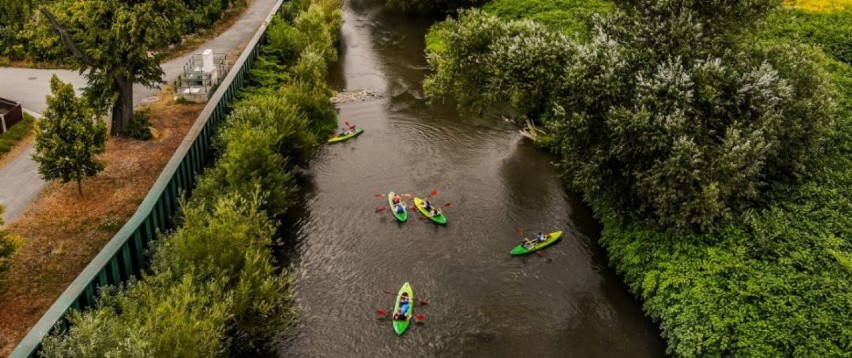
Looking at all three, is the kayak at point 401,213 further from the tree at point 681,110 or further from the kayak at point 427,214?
the tree at point 681,110

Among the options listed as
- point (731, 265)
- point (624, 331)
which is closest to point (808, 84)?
point (731, 265)

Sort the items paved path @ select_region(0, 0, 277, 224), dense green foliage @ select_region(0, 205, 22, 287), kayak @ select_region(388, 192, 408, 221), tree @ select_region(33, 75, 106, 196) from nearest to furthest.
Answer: dense green foliage @ select_region(0, 205, 22, 287)
tree @ select_region(33, 75, 106, 196)
paved path @ select_region(0, 0, 277, 224)
kayak @ select_region(388, 192, 408, 221)

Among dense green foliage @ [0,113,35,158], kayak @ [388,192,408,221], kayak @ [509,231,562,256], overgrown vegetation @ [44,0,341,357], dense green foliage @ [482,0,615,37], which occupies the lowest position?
kayak @ [509,231,562,256]

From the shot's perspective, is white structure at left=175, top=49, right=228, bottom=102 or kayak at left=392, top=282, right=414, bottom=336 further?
white structure at left=175, top=49, right=228, bottom=102

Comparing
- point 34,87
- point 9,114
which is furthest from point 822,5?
point 34,87

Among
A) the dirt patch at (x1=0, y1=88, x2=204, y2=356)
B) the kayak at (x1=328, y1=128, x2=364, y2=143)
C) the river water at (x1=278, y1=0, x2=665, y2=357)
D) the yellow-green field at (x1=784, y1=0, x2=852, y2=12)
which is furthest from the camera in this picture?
the yellow-green field at (x1=784, y1=0, x2=852, y2=12)

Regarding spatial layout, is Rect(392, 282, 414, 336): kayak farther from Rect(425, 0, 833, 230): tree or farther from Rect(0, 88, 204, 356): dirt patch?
Rect(0, 88, 204, 356): dirt patch

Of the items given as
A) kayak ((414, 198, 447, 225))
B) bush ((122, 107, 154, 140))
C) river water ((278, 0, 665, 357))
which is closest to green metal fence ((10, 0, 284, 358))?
bush ((122, 107, 154, 140))
